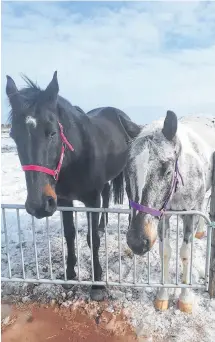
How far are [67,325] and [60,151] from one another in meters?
1.79

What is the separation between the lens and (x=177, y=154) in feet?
8.25

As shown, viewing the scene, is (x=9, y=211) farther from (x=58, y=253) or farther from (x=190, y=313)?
(x=190, y=313)

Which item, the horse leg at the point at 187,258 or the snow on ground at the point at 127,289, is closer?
the snow on ground at the point at 127,289

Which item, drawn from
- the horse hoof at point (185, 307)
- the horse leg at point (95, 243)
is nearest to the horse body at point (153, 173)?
the horse leg at point (95, 243)

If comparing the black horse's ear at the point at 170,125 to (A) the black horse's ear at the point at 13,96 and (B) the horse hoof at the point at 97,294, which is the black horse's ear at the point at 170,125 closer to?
(A) the black horse's ear at the point at 13,96

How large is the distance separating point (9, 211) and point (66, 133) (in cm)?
355

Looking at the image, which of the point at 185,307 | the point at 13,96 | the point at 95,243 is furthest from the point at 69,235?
the point at 13,96

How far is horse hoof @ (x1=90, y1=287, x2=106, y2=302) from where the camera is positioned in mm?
3332

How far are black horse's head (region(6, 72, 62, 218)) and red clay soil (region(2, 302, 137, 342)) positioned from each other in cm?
128

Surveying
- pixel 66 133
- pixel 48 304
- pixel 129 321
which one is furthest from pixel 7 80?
pixel 129 321

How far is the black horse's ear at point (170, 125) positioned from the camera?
7.64ft

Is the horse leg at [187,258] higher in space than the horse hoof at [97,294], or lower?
higher

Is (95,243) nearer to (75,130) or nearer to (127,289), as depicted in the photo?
(127,289)

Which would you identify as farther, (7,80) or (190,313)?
(190,313)
